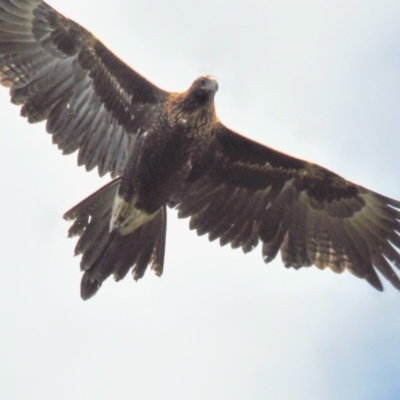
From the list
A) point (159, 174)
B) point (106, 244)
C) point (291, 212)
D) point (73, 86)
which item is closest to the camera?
point (106, 244)

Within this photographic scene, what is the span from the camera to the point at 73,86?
1112 centimetres

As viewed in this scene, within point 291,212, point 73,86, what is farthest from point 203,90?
point 291,212

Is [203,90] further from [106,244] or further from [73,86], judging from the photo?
[106,244]

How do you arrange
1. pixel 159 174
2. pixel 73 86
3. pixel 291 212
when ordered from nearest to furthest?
pixel 159 174 → pixel 73 86 → pixel 291 212

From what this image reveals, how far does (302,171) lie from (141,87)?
1868 mm

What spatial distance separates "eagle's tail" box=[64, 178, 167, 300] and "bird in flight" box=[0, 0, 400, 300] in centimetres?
1

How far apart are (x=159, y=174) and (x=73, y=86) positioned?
123 cm

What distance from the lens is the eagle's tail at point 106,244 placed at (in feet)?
34.9

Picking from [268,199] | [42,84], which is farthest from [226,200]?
[42,84]

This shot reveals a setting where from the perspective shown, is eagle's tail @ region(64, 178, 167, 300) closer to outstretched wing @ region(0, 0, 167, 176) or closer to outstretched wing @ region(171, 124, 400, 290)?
outstretched wing @ region(0, 0, 167, 176)

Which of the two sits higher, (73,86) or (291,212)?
(291,212)

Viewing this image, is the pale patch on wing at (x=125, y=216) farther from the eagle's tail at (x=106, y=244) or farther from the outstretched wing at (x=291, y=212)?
the outstretched wing at (x=291, y=212)

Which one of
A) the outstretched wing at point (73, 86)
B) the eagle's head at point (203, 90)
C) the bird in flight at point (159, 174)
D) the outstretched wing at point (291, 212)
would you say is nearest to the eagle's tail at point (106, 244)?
the bird in flight at point (159, 174)

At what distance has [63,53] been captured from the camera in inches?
A: 434
